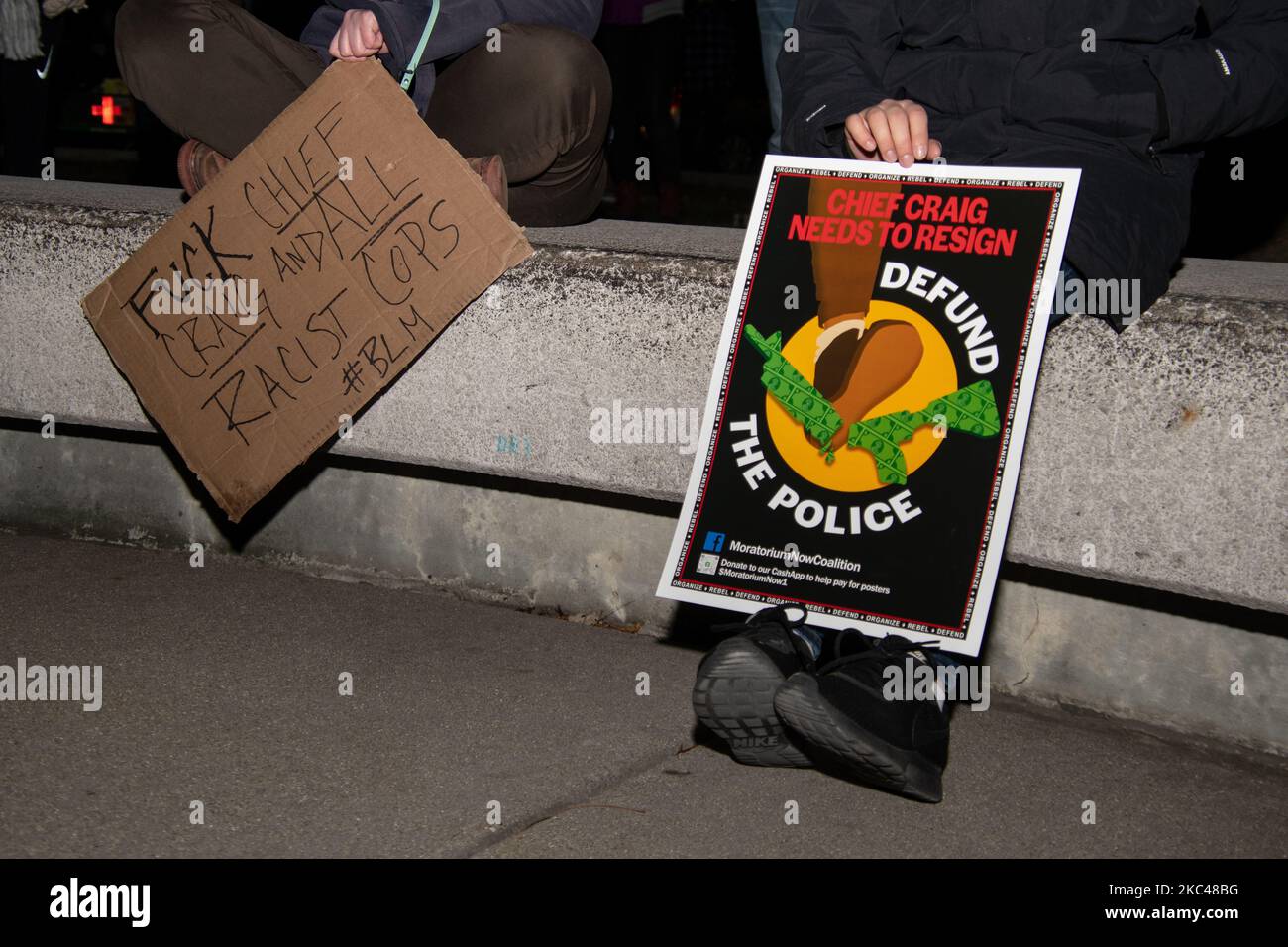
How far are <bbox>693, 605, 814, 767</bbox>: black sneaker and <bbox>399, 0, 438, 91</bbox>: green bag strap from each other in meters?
1.20

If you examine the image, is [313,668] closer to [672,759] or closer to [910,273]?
[672,759]

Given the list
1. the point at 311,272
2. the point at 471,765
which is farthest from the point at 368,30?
the point at 471,765

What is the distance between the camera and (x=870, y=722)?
5.56ft

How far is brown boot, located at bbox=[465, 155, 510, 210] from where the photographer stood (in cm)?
242

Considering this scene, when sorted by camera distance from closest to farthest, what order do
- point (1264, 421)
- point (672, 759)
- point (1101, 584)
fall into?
point (1264, 421) → point (672, 759) → point (1101, 584)

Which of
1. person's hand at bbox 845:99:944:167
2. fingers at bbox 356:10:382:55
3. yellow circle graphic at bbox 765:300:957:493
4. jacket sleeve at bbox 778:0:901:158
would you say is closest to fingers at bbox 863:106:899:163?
person's hand at bbox 845:99:944:167

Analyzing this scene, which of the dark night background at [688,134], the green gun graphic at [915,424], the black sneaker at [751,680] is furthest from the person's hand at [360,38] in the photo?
the dark night background at [688,134]

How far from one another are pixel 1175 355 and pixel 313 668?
1457 mm

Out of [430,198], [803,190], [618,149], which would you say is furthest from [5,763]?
[618,149]

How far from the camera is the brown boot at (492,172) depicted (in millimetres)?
2416

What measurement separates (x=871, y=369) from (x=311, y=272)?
3.52 ft

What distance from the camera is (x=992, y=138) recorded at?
2.01 metres

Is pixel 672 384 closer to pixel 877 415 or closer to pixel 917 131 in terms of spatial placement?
pixel 877 415

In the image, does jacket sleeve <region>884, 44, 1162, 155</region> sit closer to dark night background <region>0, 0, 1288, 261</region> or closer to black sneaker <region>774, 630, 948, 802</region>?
black sneaker <region>774, 630, 948, 802</region>
